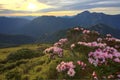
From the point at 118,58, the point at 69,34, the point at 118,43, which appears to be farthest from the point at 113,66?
the point at 69,34

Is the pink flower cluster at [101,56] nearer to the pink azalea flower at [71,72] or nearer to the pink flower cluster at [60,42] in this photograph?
the pink azalea flower at [71,72]

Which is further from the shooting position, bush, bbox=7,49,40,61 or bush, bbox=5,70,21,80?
bush, bbox=7,49,40,61

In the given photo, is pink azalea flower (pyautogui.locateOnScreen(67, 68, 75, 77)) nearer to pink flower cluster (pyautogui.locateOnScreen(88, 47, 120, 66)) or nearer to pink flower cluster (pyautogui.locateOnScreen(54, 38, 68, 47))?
pink flower cluster (pyautogui.locateOnScreen(88, 47, 120, 66))

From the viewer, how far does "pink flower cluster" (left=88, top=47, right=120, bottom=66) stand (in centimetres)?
1518

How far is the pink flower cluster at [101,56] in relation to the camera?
15177mm

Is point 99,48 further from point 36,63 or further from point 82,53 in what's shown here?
point 36,63

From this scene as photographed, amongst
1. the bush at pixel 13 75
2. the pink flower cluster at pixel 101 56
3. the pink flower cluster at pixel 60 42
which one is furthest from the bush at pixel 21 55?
the pink flower cluster at pixel 101 56

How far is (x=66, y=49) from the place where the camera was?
20.7 m

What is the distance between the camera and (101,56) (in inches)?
599

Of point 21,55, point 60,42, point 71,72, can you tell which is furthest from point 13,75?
point 21,55

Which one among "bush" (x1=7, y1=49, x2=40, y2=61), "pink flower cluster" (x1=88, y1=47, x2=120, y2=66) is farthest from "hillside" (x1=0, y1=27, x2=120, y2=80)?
"bush" (x1=7, y1=49, x2=40, y2=61)

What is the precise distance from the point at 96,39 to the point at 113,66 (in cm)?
411

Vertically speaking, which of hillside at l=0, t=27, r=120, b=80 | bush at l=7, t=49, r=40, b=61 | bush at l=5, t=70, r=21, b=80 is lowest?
bush at l=7, t=49, r=40, b=61

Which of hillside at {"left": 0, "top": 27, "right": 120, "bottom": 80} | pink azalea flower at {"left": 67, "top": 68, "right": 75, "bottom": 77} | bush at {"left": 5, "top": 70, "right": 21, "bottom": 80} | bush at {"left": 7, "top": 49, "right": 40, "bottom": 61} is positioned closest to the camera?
pink azalea flower at {"left": 67, "top": 68, "right": 75, "bottom": 77}
